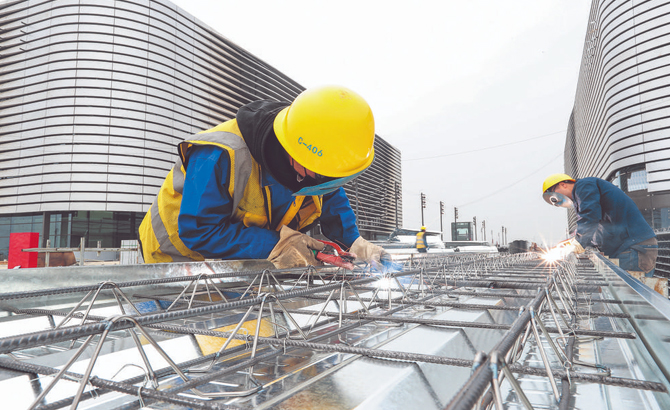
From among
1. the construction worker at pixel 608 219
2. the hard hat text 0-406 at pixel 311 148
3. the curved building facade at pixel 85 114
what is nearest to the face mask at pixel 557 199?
the construction worker at pixel 608 219

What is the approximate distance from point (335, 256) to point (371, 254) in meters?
0.43

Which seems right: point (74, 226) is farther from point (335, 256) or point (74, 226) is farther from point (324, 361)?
point (324, 361)

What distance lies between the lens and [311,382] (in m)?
1.16

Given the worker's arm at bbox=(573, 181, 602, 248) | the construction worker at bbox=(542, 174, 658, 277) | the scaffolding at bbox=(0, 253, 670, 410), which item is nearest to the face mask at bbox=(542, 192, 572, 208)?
the construction worker at bbox=(542, 174, 658, 277)

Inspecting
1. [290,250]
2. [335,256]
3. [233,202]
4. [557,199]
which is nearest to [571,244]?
[557,199]

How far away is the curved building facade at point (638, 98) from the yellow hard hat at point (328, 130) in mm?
47698

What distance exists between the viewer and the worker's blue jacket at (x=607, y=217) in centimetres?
541

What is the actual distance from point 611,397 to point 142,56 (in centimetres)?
4182

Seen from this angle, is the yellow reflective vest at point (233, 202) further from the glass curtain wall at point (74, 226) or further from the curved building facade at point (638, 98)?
the curved building facade at point (638, 98)

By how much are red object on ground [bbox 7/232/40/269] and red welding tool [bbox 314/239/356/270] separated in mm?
9774

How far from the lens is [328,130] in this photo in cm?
231

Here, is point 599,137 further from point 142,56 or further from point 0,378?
point 0,378

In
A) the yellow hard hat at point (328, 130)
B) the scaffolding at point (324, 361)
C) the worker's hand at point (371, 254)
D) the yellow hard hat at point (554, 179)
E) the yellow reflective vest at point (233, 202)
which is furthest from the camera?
the yellow hard hat at point (554, 179)

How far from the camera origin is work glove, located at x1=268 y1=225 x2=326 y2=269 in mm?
2922
